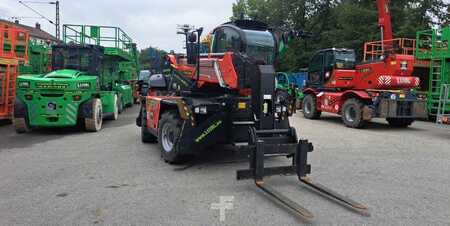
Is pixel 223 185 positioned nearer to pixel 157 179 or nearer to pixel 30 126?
pixel 157 179

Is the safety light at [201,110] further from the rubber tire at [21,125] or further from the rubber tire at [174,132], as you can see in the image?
the rubber tire at [21,125]

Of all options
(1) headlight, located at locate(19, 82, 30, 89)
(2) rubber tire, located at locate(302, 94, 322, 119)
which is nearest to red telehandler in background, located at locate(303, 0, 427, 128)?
(2) rubber tire, located at locate(302, 94, 322, 119)

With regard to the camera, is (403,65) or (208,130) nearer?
(208,130)

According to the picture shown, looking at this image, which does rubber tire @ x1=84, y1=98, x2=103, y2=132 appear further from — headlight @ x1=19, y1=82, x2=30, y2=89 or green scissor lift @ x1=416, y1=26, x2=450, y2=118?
green scissor lift @ x1=416, y1=26, x2=450, y2=118

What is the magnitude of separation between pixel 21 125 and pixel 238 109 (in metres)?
6.91

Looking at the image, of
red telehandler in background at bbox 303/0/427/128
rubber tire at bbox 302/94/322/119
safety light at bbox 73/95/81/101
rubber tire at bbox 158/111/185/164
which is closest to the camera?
rubber tire at bbox 158/111/185/164

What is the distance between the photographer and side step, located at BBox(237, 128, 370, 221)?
17.1 ft

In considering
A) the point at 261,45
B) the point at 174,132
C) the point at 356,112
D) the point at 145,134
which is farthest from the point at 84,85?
the point at 356,112

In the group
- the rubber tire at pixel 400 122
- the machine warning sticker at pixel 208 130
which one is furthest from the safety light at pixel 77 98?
the rubber tire at pixel 400 122

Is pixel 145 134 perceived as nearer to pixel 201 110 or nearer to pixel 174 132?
pixel 174 132

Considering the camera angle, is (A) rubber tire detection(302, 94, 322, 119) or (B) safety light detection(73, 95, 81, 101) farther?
(A) rubber tire detection(302, 94, 322, 119)

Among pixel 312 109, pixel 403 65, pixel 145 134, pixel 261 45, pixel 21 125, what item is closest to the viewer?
pixel 261 45

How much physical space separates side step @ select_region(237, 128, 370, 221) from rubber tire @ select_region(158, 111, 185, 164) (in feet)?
5.26

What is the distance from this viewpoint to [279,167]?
18.6 feet
